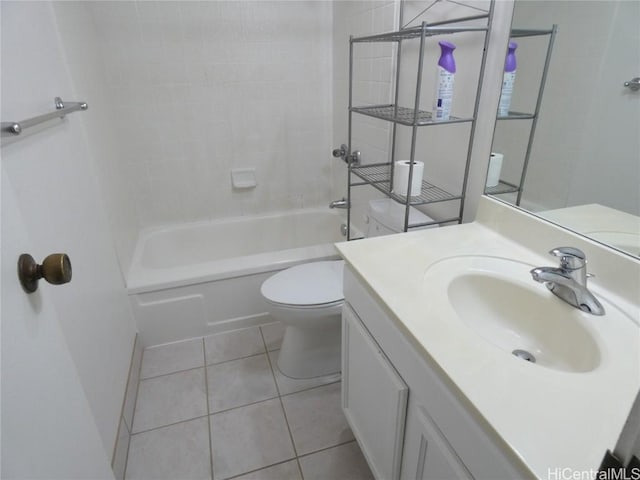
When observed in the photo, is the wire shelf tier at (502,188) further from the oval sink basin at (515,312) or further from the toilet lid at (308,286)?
the toilet lid at (308,286)

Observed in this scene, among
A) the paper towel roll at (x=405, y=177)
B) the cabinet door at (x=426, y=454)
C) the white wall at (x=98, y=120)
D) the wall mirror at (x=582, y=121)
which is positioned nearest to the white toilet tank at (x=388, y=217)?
the paper towel roll at (x=405, y=177)

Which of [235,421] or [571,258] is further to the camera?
[235,421]

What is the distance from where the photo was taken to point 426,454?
2.64 ft

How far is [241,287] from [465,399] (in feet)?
A: 4.97

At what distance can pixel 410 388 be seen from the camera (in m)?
0.83

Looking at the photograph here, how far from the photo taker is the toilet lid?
1.55m

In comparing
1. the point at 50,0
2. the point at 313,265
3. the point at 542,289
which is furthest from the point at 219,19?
the point at 542,289

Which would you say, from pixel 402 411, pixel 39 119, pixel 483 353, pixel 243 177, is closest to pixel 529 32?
pixel 483 353

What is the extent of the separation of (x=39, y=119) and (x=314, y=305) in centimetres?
107

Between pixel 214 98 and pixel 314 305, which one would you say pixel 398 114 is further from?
pixel 214 98

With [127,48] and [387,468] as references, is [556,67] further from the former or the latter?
[127,48]

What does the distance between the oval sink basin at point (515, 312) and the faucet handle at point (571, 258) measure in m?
0.09

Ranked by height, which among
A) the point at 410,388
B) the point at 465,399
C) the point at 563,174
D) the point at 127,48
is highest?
the point at 127,48

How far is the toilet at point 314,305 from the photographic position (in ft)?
5.01
